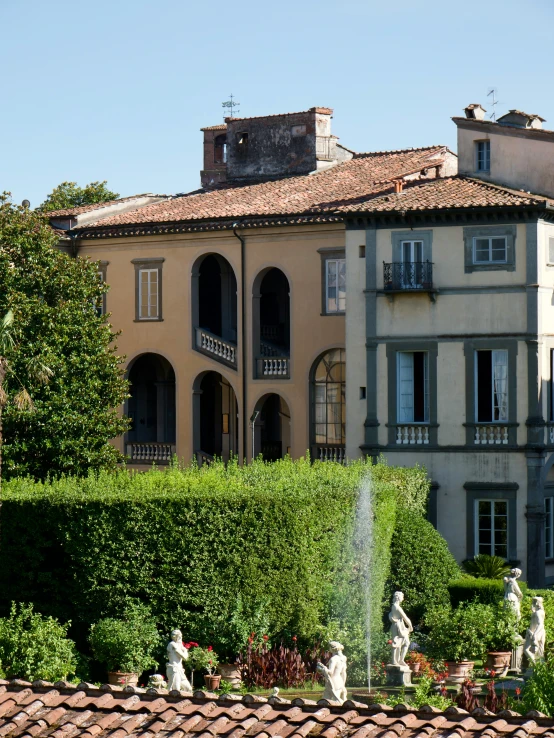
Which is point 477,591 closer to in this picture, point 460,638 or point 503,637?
point 503,637

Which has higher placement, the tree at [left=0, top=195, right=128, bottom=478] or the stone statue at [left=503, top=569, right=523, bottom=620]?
the tree at [left=0, top=195, right=128, bottom=478]

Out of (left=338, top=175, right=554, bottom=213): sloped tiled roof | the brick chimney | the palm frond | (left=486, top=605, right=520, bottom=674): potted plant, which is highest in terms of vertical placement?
the brick chimney

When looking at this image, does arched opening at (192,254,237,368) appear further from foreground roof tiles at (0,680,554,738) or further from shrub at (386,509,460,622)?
foreground roof tiles at (0,680,554,738)

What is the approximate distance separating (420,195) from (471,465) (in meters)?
7.88

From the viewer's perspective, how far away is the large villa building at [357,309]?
138 ft

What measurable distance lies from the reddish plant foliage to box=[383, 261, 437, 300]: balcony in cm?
1438

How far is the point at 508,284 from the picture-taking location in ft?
139

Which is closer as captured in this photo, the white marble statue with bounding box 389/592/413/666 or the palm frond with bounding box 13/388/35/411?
the white marble statue with bounding box 389/592/413/666

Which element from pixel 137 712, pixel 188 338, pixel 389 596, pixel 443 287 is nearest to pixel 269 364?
pixel 188 338

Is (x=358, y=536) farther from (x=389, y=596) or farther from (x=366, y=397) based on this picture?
(x=366, y=397)

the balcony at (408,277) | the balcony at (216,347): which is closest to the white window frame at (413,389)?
the balcony at (408,277)

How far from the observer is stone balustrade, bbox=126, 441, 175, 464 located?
49781 millimetres

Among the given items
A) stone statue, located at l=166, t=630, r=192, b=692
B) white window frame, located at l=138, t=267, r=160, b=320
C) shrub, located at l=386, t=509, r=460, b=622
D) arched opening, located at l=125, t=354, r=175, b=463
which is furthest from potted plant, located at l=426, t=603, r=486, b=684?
white window frame, located at l=138, t=267, r=160, b=320

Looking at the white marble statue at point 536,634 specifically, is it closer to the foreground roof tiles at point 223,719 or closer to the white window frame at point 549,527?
the white window frame at point 549,527
